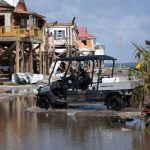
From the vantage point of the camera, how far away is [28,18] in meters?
48.3

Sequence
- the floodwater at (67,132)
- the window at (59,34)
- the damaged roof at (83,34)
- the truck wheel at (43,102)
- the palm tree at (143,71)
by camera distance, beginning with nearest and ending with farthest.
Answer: the palm tree at (143,71)
the floodwater at (67,132)
the truck wheel at (43,102)
the window at (59,34)
the damaged roof at (83,34)

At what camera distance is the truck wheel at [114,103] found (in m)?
18.9

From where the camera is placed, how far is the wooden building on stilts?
40531mm

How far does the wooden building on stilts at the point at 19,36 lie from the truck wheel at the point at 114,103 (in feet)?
71.1

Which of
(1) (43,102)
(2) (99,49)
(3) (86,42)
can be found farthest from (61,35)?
(1) (43,102)

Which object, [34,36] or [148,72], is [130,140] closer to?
[148,72]

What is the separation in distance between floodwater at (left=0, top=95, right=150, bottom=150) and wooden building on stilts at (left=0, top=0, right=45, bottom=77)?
21.2 metres

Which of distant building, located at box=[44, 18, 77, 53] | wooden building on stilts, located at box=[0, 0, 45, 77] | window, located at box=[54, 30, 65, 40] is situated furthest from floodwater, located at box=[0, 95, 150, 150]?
window, located at box=[54, 30, 65, 40]

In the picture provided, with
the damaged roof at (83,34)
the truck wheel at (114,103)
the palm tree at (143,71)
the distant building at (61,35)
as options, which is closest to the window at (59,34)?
the distant building at (61,35)

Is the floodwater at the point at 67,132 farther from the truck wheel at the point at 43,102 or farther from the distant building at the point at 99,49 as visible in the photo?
the distant building at the point at 99,49

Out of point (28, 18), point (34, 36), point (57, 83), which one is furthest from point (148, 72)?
point (28, 18)

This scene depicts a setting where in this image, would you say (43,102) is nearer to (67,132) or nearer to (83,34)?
(67,132)

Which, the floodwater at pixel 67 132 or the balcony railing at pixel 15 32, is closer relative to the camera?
the floodwater at pixel 67 132

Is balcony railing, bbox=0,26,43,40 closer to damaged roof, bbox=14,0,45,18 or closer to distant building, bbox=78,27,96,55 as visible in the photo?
damaged roof, bbox=14,0,45,18
